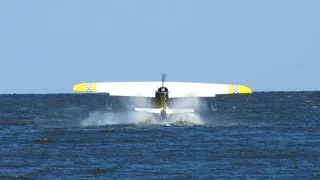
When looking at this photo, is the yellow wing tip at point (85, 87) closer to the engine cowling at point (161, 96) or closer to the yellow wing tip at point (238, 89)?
the engine cowling at point (161, 96)

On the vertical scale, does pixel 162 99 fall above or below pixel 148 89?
below

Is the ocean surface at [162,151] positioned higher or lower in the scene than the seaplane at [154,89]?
lower

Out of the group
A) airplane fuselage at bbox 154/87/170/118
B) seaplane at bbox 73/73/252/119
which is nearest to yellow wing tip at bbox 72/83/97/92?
seaplane at bbox 73/73/252/119

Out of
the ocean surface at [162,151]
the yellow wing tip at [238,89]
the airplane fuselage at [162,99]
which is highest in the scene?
the yellow wing tip at [238,89]

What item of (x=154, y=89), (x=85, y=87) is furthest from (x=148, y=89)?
(x=85, y=87)

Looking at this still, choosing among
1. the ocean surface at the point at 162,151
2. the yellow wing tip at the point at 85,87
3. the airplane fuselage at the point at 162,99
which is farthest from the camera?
the yellow wing tip at the point at 85,87

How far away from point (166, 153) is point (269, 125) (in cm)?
1842

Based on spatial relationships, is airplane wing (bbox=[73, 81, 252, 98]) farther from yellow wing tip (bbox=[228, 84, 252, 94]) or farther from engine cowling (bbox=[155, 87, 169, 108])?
engine cowling (bbox=[155, 87, 169, 108])

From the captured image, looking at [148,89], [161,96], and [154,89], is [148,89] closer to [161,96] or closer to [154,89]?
[154,89]

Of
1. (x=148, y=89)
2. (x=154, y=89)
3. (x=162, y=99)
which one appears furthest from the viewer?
(x=154, y=89)

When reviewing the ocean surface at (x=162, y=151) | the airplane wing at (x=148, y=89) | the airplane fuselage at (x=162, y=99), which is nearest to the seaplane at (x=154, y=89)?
the airplane wing at (x=148, y=89)

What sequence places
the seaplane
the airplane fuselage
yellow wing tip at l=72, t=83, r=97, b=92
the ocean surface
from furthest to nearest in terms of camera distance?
the seaplane, yellow wing tip at l=72, t=83, r=97, b=92, the airplane fuselage, the ocean surface

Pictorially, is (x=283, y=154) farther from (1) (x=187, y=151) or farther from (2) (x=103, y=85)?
(2) (x=103, y=85)

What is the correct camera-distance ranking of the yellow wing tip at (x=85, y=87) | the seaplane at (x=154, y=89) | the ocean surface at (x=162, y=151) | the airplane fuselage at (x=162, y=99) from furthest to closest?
the seaplane at (x=154, y=89)
the yellow wing tip at (x=85, y=87)
the airplane fuselage at (x=162, y=99)
the ocean surface at (x=162, y=151)
